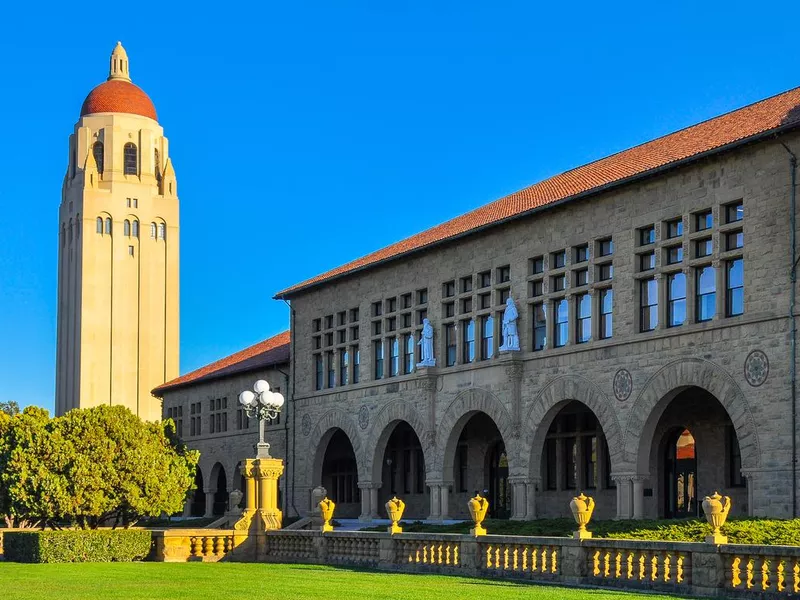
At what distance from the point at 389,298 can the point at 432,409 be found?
17.8ft

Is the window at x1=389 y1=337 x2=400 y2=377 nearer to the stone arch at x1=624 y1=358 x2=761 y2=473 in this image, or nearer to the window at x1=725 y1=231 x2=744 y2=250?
the stone arch at x1=624 y1=358 x2=761 y2=473

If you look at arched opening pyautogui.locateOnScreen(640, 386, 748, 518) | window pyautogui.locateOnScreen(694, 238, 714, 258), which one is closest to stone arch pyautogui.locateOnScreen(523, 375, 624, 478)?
arched opening pyautogui.locateOnScreen(640, 386, 748, 518)

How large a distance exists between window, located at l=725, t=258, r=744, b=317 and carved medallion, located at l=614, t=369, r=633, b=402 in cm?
399

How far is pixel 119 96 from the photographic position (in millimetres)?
99188

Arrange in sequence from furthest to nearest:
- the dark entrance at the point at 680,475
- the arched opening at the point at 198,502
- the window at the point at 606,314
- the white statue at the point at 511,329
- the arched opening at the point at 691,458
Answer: the arched opening at the point at 198,502 < the white statue at the point at 511,329 < the dark entrance at the point at 680,475 < the window at the point at 606,314 < the arched opening at the point at 691,458

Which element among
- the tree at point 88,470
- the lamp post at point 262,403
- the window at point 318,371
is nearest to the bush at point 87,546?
the lamp post at point 262,403

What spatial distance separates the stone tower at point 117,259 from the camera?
93812mm

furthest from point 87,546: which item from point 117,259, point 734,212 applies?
point 117,259

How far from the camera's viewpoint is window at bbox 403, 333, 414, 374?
48.6 meters

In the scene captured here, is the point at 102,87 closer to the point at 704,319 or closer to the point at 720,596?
the point at 704,319

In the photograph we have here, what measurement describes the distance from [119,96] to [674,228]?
70114mm

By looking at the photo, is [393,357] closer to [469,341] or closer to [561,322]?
[469,341]

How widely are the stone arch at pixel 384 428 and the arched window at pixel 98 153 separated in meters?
51.9

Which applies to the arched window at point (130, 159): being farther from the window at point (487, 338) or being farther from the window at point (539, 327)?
the window at point (539, 327)
